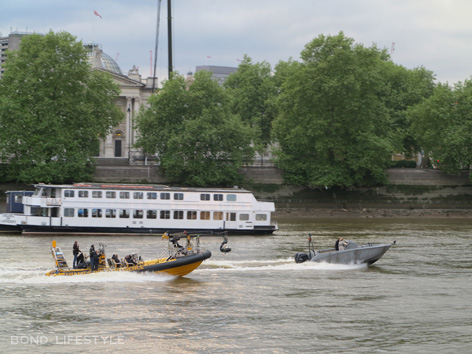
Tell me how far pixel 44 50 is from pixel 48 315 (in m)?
67.1

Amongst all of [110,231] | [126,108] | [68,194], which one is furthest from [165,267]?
[126,108]

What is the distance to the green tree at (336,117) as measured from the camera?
97312 millimetres

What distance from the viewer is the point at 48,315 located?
107 feet

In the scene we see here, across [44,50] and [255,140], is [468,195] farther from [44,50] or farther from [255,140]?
[44,50]

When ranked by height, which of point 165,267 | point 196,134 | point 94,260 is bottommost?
point 165,267

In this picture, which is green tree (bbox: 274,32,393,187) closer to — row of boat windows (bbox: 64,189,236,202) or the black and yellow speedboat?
row of boat windows (bbox: 64,189,236,202)

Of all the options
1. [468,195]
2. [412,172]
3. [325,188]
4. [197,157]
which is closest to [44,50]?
[197,157]

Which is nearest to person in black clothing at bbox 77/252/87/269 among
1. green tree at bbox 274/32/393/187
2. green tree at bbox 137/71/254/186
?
green tree at bbox 137/71/254/186

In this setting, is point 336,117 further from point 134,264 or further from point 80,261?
point 80,261

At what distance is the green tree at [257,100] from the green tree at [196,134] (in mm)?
12009

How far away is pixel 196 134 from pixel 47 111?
18.3 metres

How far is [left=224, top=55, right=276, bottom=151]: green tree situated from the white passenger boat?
43502 mm

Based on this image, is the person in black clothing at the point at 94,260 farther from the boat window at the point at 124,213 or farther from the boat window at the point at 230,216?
the boat window at the point at 230,216

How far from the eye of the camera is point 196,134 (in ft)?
319
